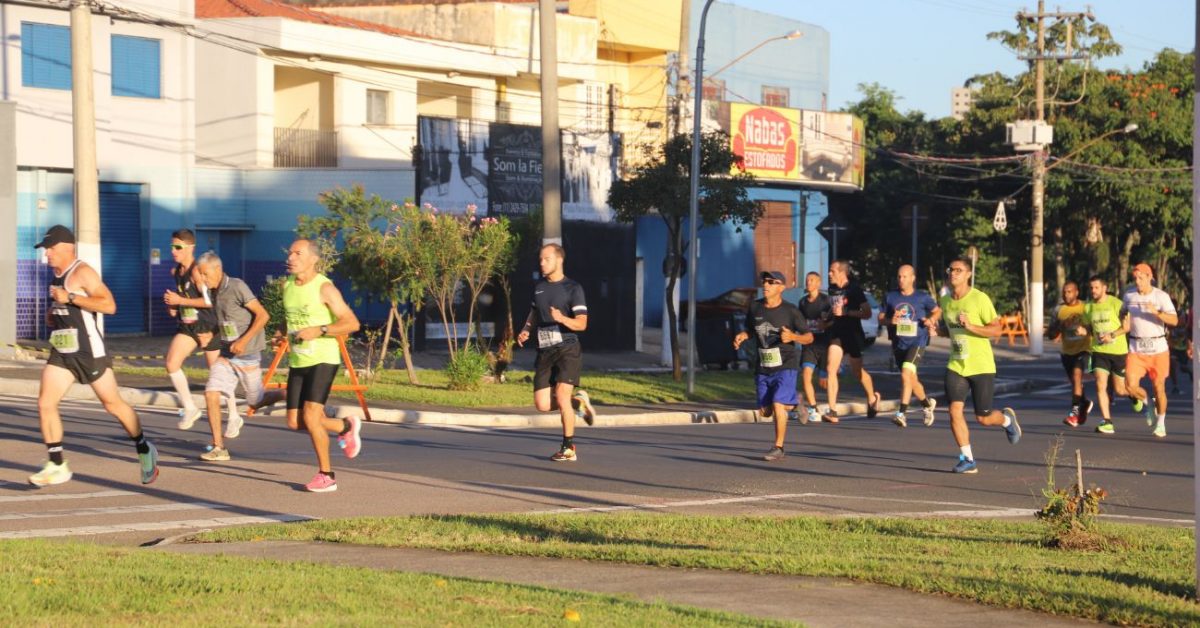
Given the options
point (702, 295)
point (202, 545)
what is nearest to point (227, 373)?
point (202, 545)

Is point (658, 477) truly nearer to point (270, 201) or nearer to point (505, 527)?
point (505, 527)

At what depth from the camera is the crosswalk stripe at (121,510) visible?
10.8 meters

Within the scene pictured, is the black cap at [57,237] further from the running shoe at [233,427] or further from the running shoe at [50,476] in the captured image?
the running shoe at [233,427]

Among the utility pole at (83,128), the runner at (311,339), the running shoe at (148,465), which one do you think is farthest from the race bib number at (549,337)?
the utility pole at (83,128)

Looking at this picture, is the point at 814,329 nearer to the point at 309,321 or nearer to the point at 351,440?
the point at 351,440

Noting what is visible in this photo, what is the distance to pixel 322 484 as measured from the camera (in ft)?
40.1

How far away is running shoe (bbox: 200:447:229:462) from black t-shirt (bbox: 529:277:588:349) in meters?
3.04

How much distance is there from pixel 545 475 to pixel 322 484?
7.69ft

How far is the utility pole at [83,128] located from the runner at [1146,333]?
550 inches

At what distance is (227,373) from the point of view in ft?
47.1

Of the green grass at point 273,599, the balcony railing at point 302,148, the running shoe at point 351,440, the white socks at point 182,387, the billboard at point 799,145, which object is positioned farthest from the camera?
the billboard at point 799,145

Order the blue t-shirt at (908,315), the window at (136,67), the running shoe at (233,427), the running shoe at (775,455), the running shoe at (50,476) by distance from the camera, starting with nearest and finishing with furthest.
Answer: the running shoe at (50,476) < the running shoe at (233,427) < the running shoe at (775,455) < the blue t-shirt at (908,315) < the window at (136,67)

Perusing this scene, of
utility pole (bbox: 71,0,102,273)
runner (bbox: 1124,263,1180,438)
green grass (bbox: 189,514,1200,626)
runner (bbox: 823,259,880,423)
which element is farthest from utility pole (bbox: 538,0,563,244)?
green grass (bbox: 189,514,1200,626)

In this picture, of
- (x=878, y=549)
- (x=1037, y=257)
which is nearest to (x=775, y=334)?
(x=878, y=549)
